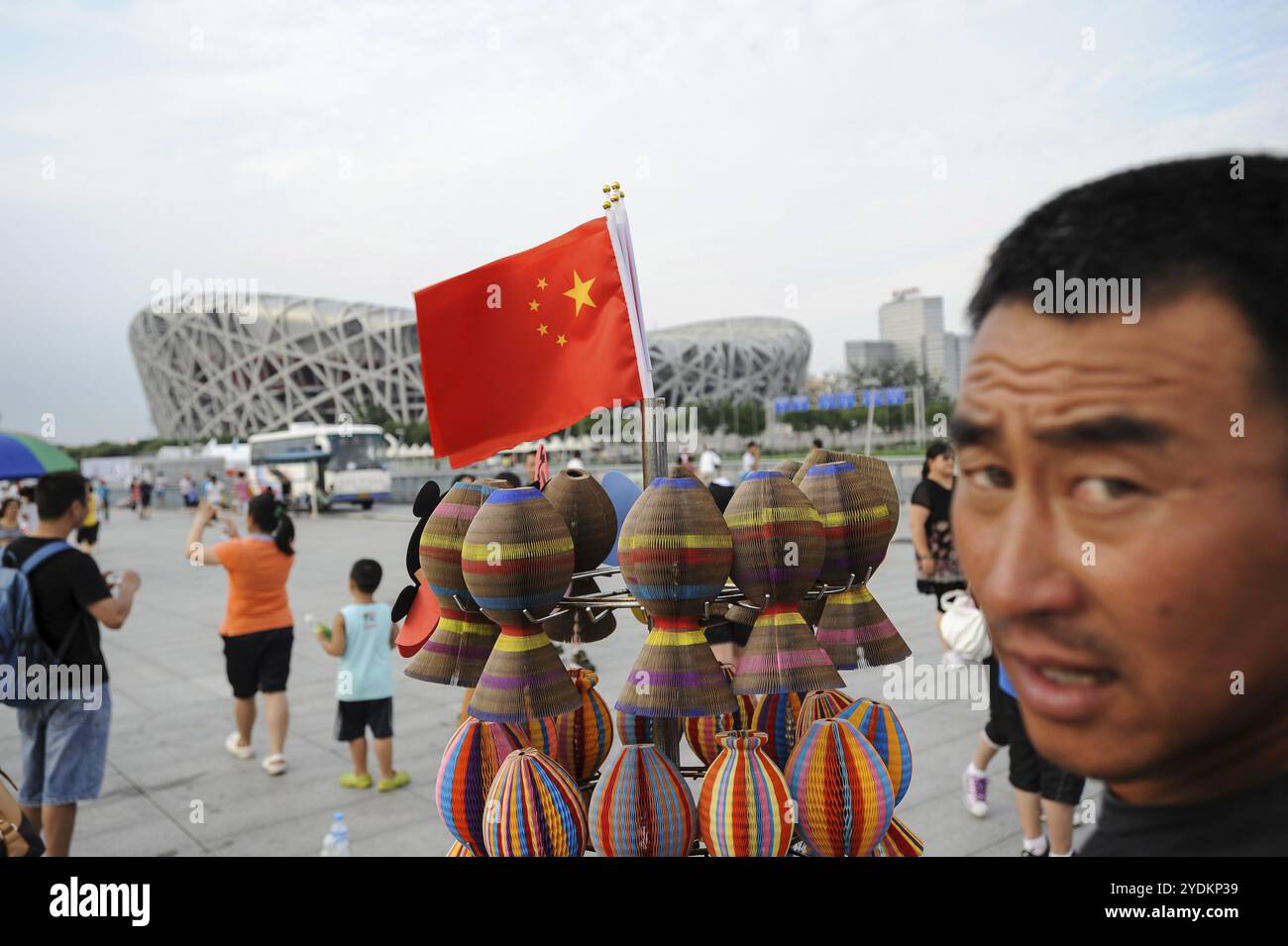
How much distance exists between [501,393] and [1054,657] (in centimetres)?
186

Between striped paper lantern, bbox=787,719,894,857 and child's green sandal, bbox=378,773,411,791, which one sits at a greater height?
striped paper lantern, bbox=787,719,894,857

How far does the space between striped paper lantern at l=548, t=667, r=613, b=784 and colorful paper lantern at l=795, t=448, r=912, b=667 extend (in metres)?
0.66

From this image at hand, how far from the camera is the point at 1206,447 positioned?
0.57 meters

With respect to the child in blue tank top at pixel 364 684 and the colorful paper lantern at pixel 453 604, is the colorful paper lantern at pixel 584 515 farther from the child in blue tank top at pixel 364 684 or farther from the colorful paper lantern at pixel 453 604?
the child in blue tank top at pixel 364 684

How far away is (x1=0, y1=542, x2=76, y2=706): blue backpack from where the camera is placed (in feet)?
12.2

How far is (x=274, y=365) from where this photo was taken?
74.9m

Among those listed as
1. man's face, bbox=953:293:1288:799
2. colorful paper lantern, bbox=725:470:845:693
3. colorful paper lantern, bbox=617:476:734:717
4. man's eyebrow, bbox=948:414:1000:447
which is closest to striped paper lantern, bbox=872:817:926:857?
colorful paper lantern, bbox=725:470:845:693

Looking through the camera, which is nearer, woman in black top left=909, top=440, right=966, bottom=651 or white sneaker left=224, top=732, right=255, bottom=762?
woman in black top left=909, top=440, right=966, bottom=651

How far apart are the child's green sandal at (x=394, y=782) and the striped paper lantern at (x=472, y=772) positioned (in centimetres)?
318

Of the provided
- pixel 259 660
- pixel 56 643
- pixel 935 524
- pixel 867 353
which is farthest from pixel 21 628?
pixel 867 353

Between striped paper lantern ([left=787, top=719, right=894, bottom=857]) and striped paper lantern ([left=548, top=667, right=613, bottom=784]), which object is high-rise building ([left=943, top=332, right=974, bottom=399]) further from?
striped paper lantern ([left=548, top=667, right=613, bottom=784])

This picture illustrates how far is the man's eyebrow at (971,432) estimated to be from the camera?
2.21ft

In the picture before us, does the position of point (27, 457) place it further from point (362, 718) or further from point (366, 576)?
point (362, 718)
